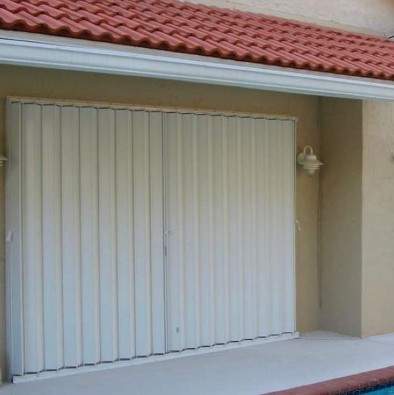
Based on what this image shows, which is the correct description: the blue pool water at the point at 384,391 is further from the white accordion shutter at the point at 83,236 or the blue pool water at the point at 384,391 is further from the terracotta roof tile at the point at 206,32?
the terracotta roof tile at the point at 206,32

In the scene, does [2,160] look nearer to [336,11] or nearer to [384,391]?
[384,391]

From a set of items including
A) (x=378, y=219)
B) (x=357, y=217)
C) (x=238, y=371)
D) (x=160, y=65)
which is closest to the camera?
(x=160, y=65)

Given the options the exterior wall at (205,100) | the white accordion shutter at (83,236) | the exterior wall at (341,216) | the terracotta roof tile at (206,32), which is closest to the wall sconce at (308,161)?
the exterior wall at (205,100)

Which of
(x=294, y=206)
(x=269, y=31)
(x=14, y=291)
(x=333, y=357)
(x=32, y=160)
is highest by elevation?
(x=269, y=31)

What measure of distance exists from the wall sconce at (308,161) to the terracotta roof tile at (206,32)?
1.80m

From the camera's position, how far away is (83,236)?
9.70 metres

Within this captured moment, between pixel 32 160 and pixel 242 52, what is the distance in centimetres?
295

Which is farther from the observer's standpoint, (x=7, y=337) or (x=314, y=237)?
(x=314, y=237)

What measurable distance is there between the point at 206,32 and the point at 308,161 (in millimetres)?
3469

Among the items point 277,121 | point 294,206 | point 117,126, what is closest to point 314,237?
point 294,206

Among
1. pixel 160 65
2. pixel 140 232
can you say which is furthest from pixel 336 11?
pixel 160 65

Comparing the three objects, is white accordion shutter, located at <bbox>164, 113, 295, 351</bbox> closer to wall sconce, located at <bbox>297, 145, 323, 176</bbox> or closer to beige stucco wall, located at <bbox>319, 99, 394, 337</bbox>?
wall sconce, located at <bbox>297, 145, 323, 176</bbox>

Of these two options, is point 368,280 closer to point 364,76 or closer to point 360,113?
point 360,113

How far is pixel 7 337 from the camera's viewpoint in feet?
30.4
